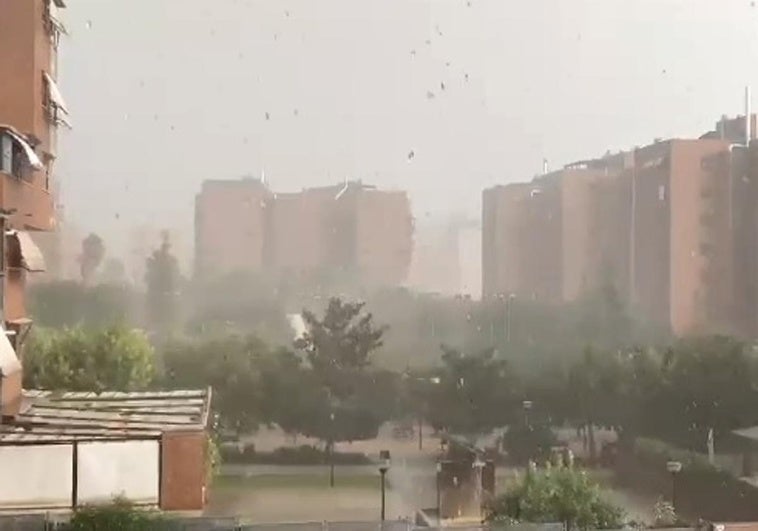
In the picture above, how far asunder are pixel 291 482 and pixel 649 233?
191 centimetres

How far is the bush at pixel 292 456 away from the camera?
3.77 metres

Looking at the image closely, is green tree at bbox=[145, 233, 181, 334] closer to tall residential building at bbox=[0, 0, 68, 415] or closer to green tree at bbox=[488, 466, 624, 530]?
tall residential building at bbox=[0, 0, 68, 415]

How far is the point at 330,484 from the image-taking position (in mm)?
3814

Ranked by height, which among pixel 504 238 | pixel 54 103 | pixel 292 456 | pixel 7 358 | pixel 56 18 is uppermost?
pixel 56 18

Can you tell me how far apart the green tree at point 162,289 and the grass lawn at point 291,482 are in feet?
2.17

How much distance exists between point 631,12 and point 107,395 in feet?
9.14

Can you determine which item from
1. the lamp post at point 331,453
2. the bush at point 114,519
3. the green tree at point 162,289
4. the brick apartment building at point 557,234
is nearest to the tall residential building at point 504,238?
the brick apartment building at point 557,234

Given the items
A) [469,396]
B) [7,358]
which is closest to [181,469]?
[7,358]

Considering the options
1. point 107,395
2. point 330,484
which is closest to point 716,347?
point 330,484

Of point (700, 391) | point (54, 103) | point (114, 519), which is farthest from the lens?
point (700, 391)

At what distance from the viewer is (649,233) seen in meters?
4.17

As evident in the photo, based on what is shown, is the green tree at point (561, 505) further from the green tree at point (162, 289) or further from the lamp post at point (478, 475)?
the green tree at point (162, 289)

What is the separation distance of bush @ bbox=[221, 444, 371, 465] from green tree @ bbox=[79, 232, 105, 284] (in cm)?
89

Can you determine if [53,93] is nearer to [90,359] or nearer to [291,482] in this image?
[90,359]
